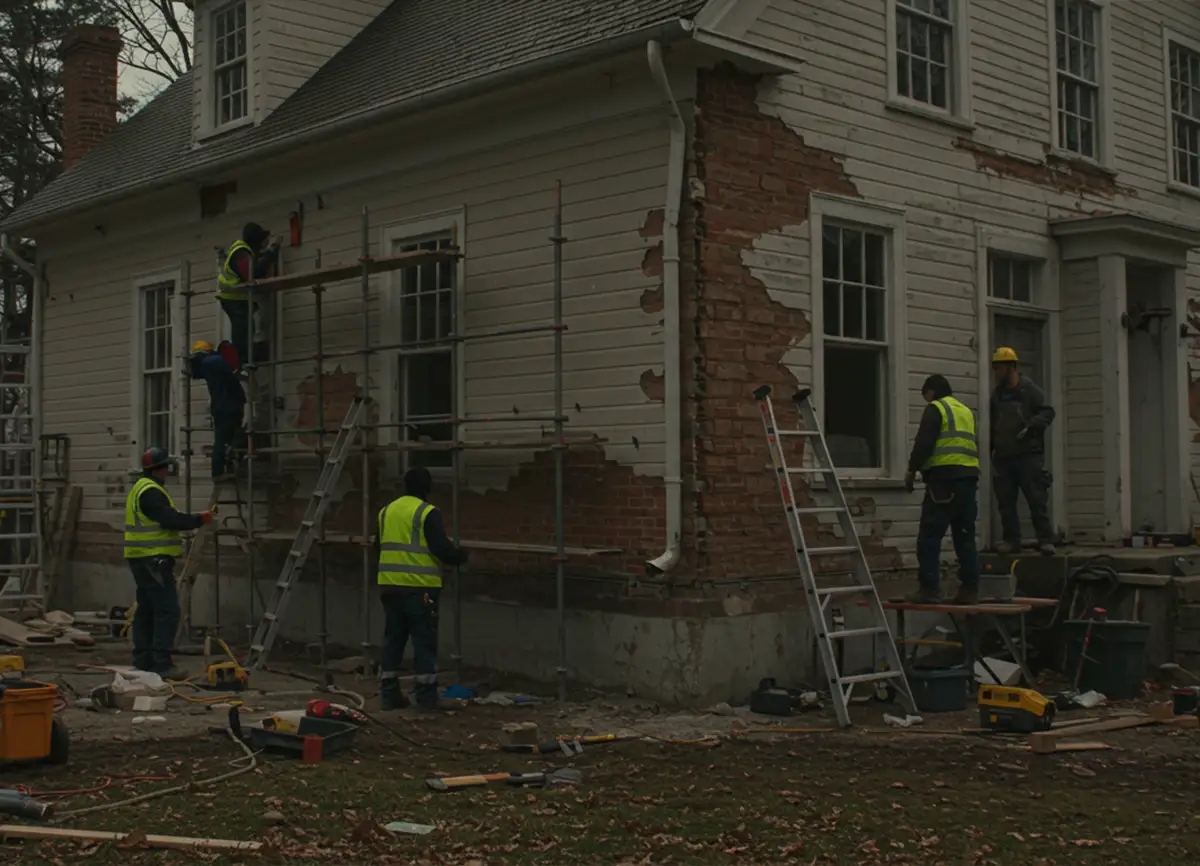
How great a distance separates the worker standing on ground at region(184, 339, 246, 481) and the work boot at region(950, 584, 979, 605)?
728 centimetres

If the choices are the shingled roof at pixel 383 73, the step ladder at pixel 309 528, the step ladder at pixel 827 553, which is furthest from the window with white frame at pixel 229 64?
the step ladder at pixel 827 553

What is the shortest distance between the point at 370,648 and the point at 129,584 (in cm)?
588

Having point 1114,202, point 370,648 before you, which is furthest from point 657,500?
point 1114,202

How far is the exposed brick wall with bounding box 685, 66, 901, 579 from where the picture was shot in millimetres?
10641

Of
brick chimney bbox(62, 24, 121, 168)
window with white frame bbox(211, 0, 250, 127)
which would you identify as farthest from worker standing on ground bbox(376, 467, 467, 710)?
brick chimney bbox(62, 24, 121, 168)

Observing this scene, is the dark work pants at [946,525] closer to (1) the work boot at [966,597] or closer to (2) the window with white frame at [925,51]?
(1) the work boot at [966,597]

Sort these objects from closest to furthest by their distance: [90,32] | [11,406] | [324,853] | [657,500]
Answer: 1. [324,853]
2. [657,500]
3. [90,32]
4. [11,406]

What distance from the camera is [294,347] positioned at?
14438 mm

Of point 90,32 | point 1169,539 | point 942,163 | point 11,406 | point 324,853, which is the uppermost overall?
point 90,32

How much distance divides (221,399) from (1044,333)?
323 inches

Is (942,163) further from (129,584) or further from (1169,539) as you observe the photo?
(129,584)

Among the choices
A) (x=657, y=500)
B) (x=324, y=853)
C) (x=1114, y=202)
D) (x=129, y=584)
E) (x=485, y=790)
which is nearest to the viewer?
(x=324, y=853)

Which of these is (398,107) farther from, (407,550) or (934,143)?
(934,143)

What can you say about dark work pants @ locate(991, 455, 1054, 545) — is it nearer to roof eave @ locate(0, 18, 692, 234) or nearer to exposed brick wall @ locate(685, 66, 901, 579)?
exposed brick wall @ locate(685, 66, 901, 579)
